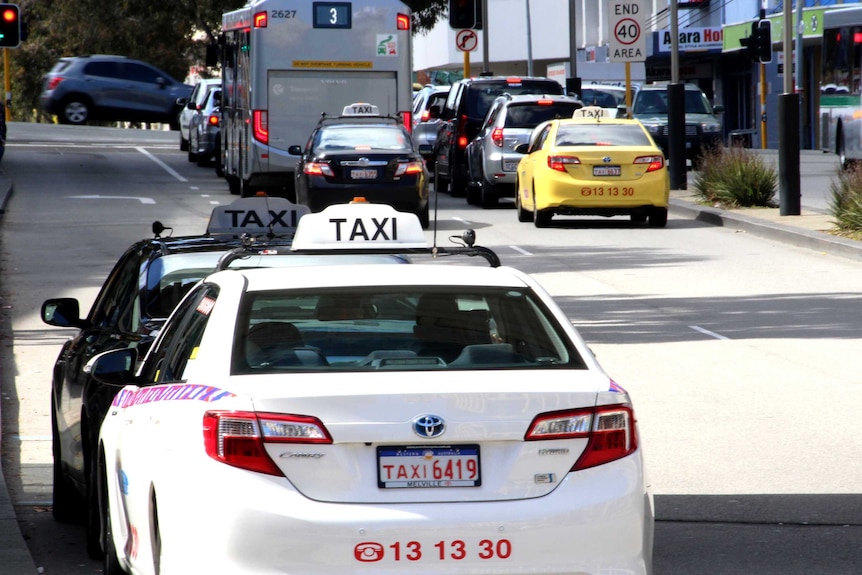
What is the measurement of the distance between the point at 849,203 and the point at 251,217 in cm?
1271

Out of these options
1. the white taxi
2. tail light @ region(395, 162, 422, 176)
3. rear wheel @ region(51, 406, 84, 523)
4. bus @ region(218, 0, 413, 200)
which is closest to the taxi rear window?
tail light @ region(395, 162, 422, 176)

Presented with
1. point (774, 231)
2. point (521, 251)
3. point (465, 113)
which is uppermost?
point (465, 113)

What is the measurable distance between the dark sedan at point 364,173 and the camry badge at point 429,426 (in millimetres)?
19561

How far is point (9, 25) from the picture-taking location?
934 inches

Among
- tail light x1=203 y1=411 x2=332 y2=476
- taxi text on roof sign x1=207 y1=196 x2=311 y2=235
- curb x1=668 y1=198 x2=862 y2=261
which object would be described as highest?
taxi text on roof sign x1=207 y1=196 x2=311 y2=235

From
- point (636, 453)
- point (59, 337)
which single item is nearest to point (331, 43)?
point (59, 337)

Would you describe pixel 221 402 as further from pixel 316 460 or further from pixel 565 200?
A: pixel 565 200

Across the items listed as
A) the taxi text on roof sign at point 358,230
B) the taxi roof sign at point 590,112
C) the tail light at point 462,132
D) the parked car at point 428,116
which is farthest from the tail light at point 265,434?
the parked car at point 428,116

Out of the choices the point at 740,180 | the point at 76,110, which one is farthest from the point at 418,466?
the point at 76,110

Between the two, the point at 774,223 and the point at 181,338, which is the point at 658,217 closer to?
the point at 774,223

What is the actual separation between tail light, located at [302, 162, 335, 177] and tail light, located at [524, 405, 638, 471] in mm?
19744

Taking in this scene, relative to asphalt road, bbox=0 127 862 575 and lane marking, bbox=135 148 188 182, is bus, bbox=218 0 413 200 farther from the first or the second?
lane marking, bbox=135 148 188 182

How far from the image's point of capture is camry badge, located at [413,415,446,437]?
190 inches

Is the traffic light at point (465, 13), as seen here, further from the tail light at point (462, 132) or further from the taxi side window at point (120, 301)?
the taxi side window at point (120, 301)
